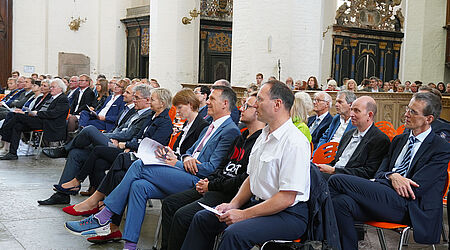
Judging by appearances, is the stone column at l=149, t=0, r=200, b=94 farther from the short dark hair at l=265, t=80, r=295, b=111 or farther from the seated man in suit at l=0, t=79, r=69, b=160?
the short dark hair at l=265, t=80, r=295, b=111

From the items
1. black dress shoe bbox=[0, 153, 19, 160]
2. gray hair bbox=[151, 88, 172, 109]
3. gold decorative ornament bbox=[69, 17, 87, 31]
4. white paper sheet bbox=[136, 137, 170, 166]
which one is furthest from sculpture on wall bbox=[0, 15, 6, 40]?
white paper sheet bbox=[136, 137, 170, 166]

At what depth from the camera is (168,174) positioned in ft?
14.6

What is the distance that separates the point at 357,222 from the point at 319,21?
9.20 meters

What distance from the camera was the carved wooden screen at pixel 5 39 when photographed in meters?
18.2

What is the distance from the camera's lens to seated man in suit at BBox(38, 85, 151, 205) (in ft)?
19.7

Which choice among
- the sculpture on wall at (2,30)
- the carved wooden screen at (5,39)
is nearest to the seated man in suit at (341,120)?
the carved wooden screen at (5,39)

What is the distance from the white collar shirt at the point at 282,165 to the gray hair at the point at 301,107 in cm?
199

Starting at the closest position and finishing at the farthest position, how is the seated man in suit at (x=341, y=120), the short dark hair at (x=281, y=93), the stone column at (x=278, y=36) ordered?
the short dark hair at (x=281, y=93), the seated man in suit at (x=341, y=120), the stone column at (x=278, y=36)

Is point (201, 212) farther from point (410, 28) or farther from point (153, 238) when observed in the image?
point (410, 28)

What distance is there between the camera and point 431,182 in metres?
3.75

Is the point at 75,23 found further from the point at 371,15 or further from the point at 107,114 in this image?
the point at 107,114

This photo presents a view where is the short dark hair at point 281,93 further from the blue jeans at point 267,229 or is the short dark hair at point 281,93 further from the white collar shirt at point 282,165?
the blue jeans at point 267,229

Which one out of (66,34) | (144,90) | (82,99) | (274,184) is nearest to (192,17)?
(66,34)

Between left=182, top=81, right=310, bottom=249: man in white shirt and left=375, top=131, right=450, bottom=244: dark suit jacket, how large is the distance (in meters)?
0.95
